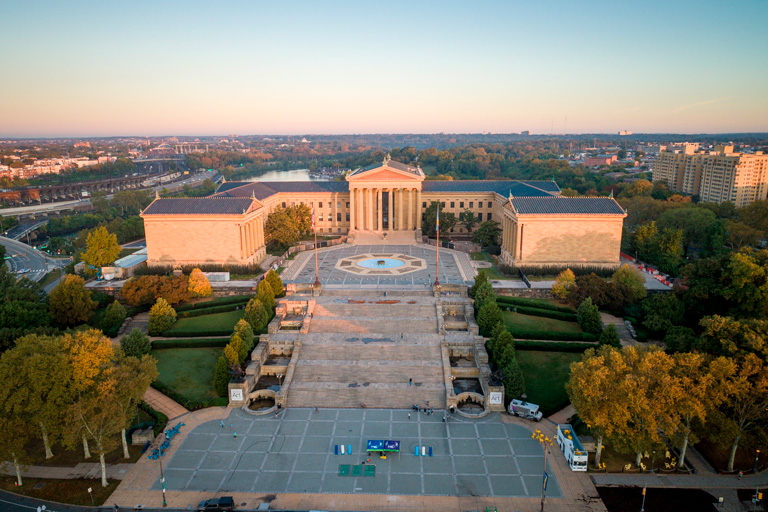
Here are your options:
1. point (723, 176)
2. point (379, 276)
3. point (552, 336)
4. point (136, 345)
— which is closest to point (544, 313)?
point (552, 336)

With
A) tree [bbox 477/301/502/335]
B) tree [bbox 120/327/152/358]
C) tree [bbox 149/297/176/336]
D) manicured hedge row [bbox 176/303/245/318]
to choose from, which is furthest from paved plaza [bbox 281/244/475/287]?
tree [bbox 120/327/152/358]

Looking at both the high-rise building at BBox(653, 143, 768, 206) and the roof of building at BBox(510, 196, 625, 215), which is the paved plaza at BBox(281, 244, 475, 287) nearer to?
the roof of building at BBox(510, 196, 625, 215)

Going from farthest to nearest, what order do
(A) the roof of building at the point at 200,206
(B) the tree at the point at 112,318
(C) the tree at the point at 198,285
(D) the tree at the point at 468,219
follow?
1. (D) the tree at the point at 468,219
2. (A) the roof of building at the point at 200,206
3. (C) the tree at the point at 198,285
4. (B) the tree at the point at 112,318

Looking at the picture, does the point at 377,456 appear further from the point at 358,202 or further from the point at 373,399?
the point at 358,202

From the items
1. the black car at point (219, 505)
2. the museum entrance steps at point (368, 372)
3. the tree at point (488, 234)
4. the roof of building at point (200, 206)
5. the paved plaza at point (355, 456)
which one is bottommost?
the paved plaza at point (355, 456)

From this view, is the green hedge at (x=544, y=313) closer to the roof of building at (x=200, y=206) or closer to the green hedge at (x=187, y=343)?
the green hedge at (x=187, y=343)

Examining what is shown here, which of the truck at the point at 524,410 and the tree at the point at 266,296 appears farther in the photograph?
the tree at the point at 266,296

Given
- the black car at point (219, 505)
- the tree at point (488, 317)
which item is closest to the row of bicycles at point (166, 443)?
the black car at point (219, 505)

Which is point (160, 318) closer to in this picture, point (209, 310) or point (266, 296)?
point (209, 310)
